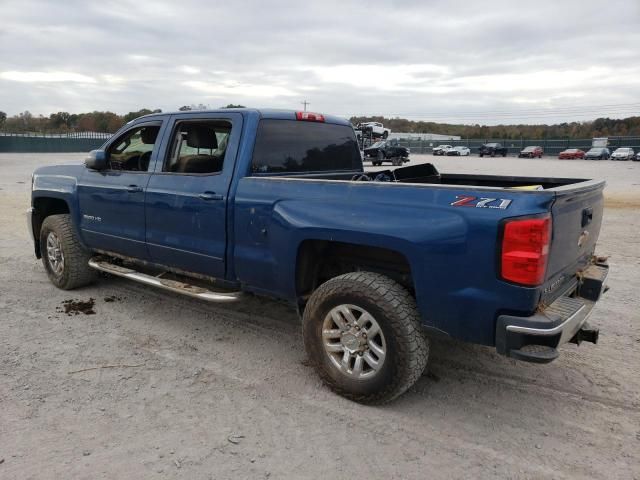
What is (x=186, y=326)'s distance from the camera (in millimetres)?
4762

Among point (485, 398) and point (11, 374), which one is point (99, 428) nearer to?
point (11, 374)

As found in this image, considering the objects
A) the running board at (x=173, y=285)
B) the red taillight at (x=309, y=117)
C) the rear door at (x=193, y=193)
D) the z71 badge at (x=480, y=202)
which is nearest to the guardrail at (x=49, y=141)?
the running board at (x=173, y=285)

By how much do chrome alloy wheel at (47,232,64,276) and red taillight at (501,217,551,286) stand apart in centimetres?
481

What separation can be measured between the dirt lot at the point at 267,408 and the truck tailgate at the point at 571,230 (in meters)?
0.85

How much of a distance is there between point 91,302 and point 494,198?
4245 mm

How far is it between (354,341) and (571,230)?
1.51 meters

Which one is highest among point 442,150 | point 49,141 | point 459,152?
point 49,141

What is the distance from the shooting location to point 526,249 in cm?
271

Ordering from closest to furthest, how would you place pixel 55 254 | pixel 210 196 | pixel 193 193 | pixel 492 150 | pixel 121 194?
pixel 210 196 < pixel 193 193 < pixel 121 194 < pixel 55 254 < pixel 492 150

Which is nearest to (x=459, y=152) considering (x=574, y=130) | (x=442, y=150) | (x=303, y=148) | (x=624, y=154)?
(x=442, y=150)

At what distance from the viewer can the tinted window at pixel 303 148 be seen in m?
4.20

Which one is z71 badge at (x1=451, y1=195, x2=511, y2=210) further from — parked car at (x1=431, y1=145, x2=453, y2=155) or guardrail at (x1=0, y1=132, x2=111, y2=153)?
parked car at (x1=431, y1=145, x2=453, y2=155)

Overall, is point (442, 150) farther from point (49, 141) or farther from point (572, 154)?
point (49, 141)

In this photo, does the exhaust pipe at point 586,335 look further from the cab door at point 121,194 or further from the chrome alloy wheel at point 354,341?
the cab door at point 121,194
